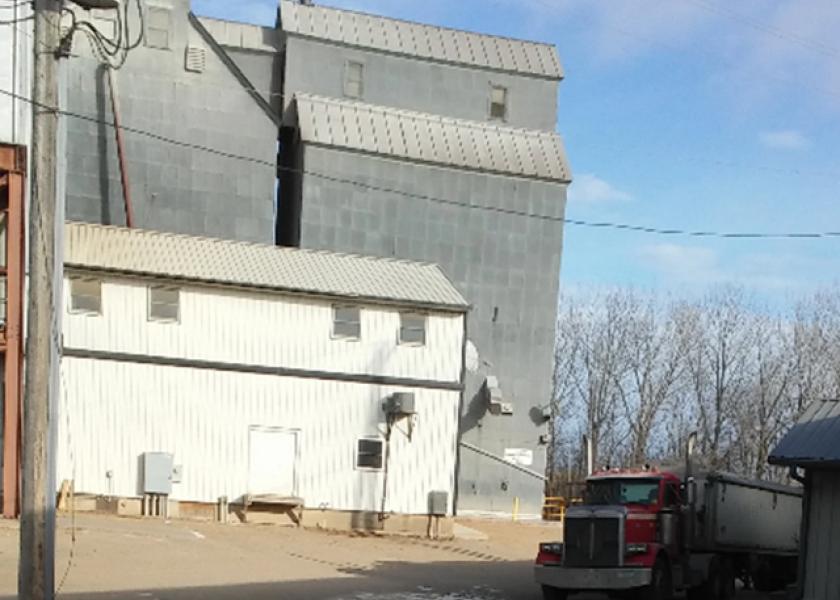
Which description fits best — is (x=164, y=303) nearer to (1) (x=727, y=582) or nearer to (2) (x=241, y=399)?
(2) (x=241, y=399)

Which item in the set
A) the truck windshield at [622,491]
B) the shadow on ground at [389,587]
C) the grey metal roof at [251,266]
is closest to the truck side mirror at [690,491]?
the truck windshield at [622,491]

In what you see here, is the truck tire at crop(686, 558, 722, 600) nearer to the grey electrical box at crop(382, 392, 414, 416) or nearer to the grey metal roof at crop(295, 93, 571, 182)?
the grey electrical box at crop(382, 392, 414, 416)

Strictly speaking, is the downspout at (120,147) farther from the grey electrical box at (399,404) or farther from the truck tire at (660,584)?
the truck tire at (660,584)

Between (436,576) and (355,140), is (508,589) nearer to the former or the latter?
(436,576)

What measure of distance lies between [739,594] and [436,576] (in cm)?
674

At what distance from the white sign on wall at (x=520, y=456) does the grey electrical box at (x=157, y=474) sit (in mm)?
16635

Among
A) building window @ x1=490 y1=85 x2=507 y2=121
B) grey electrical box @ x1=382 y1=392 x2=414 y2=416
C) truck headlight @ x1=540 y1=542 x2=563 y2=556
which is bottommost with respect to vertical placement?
truck headlight @ x1=540 y1=542 x2=563 y2=556

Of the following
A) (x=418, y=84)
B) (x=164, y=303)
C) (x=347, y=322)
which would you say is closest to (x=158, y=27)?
(x=418, y=84)

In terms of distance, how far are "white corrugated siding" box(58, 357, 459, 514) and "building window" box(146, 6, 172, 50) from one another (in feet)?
49.7

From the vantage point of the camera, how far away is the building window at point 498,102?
4547cm

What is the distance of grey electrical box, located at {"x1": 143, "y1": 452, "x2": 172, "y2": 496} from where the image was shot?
2789 cm

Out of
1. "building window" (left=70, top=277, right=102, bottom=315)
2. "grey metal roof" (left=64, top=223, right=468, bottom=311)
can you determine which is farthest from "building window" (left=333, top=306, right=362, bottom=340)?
"building window" (left=70, top=277, right=102, bottom=315)

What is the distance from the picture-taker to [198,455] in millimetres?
28797

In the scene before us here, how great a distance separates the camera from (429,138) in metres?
43.1
